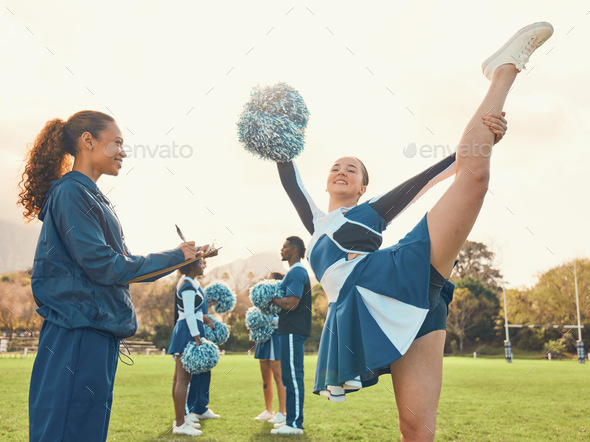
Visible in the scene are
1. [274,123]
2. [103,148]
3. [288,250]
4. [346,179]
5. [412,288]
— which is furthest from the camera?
[288,250]

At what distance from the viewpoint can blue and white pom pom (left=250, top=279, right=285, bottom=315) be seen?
6430 mm

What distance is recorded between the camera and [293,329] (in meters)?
6.21

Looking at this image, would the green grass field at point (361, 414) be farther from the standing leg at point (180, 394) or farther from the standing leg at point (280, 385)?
the standing leg at point (280, 385)

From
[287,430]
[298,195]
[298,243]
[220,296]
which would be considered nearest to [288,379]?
[287,430]

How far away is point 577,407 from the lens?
8.05m

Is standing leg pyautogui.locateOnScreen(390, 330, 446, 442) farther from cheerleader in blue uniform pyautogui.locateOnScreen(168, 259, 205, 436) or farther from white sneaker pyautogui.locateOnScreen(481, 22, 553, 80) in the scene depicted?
cheerleader in blue uniform pyautogui.locateOnScreen(168, 259, 205, 436)

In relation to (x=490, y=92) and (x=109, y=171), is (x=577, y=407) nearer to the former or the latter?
(x=490, y=92)

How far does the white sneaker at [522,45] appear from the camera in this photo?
7.83 ft

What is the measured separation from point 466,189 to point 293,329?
4.36 m

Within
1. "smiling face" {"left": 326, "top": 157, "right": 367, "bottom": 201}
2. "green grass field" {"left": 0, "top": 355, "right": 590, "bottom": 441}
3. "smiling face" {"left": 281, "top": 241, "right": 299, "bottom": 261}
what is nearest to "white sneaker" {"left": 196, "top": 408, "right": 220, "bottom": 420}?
"green grass field" {"left": 0, "top": 355, "right": 590, "bottom": 441}

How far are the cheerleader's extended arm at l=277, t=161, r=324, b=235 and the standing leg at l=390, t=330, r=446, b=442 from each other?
102 cm

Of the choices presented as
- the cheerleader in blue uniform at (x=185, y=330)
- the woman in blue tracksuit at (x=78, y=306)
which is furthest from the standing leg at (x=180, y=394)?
the woman in blue tracksuit at (x=78, y=306)

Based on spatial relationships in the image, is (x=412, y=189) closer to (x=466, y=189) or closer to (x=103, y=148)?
(x=466, y=189)

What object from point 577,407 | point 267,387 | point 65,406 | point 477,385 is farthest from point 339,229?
point 477,385
